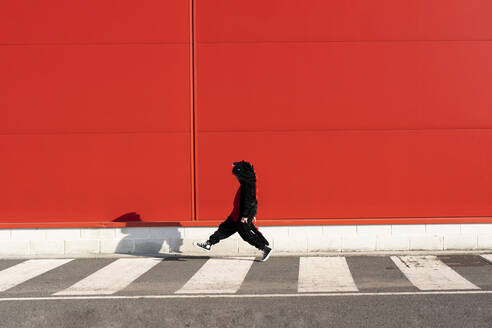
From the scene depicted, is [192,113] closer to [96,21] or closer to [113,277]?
[96,21]

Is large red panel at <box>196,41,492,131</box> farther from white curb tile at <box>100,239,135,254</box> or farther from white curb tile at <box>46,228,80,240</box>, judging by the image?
Answer: white curb tile at <box>46,228,80,240</box>

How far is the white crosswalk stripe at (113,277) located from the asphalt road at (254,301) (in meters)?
0.03

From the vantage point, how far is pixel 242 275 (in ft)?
32.2

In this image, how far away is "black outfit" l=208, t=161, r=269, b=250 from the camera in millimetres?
11047

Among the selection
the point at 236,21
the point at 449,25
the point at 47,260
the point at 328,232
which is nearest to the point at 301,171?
the point at 328,232

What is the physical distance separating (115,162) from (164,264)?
2663 mm

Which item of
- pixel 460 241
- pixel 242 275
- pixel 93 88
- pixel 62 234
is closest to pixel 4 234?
pixel 62 234

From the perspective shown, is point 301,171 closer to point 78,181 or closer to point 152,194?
point 152,194

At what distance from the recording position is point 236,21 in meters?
12.9

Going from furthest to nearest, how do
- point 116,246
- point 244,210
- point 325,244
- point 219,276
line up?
1. point 116,246
2. point 325,244
3. point 244,210
4. point 219,276

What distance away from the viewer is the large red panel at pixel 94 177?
12922 mm

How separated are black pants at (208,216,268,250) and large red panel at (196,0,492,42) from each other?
12.4ft

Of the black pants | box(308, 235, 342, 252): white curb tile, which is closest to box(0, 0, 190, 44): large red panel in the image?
the black pants

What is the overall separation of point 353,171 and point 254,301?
5.81 meters
